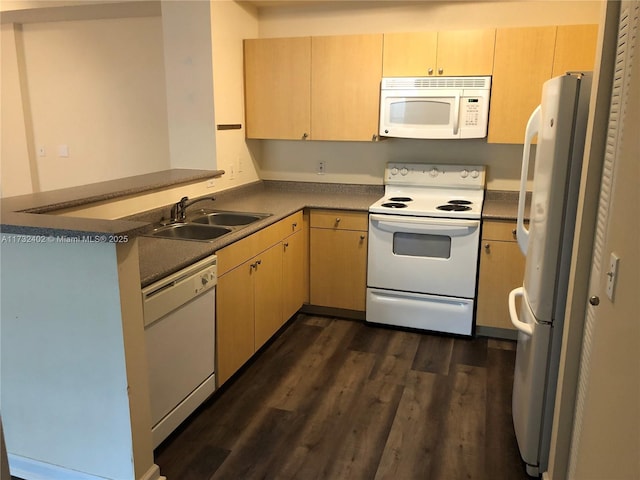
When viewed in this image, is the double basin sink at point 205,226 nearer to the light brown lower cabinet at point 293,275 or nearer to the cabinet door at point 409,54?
the light brown lower cabinet at point 293,275

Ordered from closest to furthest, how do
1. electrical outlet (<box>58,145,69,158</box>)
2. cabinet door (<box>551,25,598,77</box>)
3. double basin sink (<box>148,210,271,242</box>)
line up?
double basin sink (<box>148,210,271,242</box>)
cabinet door (<box>551,25,598,77</box>)
electrical outlet (<box>58,145,69,158</box>)

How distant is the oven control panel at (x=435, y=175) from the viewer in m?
3.82

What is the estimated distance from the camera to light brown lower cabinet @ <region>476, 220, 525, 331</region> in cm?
336

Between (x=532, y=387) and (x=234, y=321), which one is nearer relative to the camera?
(x=532, y=387)

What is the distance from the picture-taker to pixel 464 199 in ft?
12.4

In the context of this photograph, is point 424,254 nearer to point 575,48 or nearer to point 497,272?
point 497,272

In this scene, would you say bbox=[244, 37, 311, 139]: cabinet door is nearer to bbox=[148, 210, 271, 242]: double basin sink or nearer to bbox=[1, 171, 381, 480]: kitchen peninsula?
bbox=[148, 210, 271, 242]: double basin sink

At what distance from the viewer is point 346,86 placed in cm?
380

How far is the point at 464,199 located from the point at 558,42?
1.18 metres

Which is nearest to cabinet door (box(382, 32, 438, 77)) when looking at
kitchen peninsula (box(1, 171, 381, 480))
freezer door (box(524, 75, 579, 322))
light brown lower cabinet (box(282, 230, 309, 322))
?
light brown lower cabinet (box(282, 230, 309, 322))

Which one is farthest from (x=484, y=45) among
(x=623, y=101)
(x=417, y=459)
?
(x=417, y=459)

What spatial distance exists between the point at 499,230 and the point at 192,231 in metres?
1.97

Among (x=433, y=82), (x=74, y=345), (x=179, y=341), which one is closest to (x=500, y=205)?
(x=433, y=82)

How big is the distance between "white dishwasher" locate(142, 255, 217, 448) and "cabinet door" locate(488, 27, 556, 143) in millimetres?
2214
